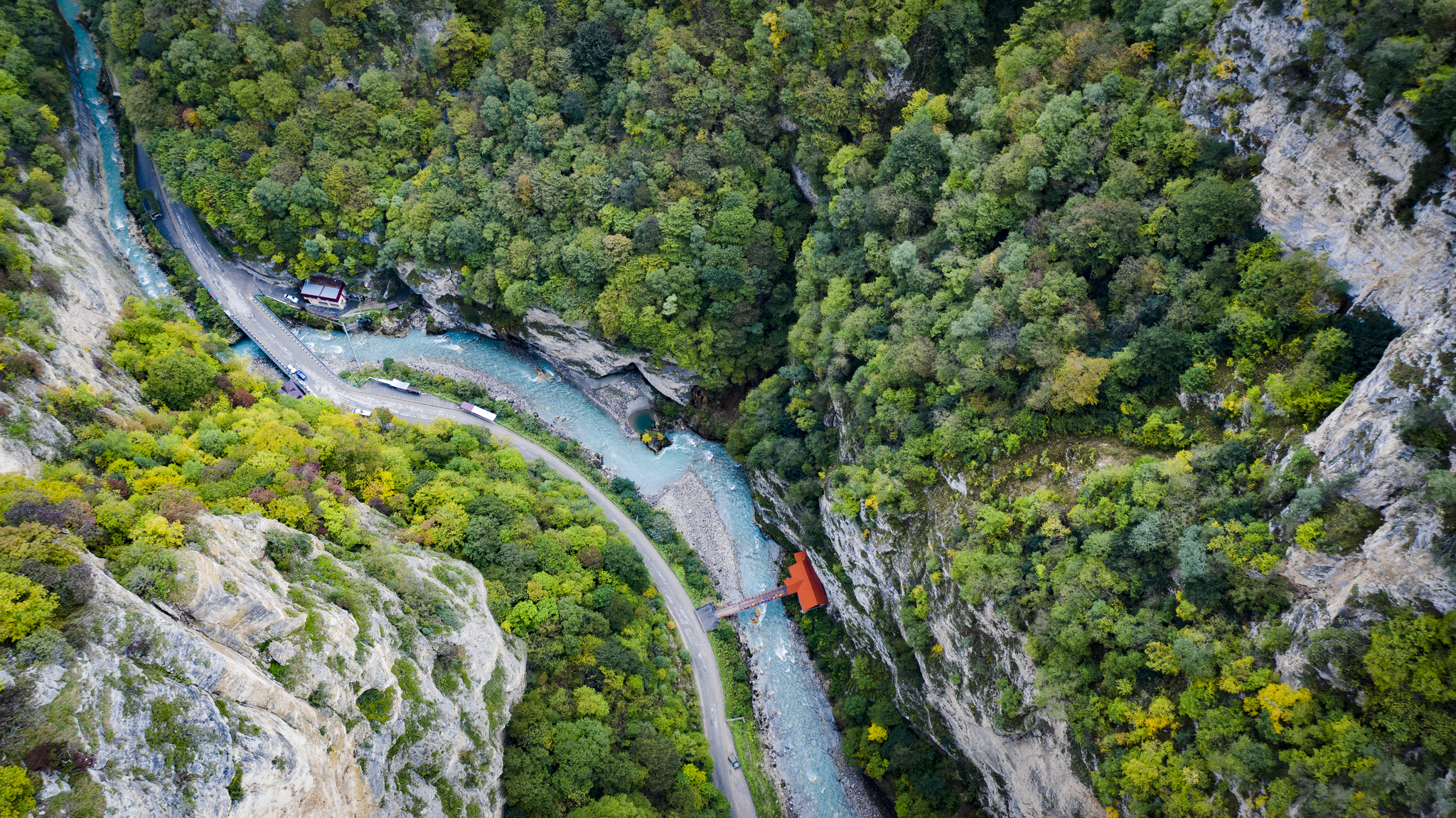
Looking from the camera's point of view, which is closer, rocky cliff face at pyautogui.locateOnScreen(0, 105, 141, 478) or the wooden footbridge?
rocky cliff face at pyautogui.locateOnScreen(0, 105, 141, 478)

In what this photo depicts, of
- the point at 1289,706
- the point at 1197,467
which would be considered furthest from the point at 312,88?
the point at 1289,706

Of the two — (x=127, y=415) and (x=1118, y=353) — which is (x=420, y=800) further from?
(x=1118, y=353)

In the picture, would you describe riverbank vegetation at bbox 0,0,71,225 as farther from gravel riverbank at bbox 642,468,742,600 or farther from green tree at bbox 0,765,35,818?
gravel riverbank at bbox 642,468,742,600

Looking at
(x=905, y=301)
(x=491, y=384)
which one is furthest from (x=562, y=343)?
(x=905, y=301)

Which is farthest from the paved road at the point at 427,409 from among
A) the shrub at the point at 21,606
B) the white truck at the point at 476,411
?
the shrub at the point at 21,606

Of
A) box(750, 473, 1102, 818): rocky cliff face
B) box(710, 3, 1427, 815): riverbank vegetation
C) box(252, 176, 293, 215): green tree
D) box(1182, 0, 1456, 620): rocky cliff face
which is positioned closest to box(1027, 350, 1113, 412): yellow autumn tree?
box(710, 3, 1427, 815): riverbank vegetation
